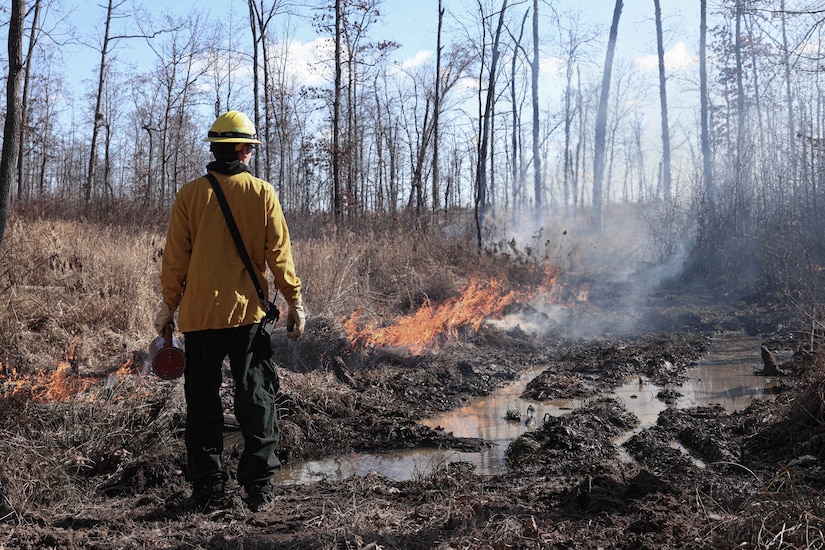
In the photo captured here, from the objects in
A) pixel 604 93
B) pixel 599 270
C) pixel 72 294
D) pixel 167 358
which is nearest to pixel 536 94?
pixel 604 93

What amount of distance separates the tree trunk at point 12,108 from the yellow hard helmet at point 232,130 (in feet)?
9.76

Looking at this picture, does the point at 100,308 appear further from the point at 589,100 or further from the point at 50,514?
the point at 589,100

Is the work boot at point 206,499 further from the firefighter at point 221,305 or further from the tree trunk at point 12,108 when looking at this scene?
the tree trunk at point 12,108

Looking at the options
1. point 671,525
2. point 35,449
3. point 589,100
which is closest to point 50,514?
point 35,449

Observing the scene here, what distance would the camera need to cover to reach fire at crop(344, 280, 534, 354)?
8.73m

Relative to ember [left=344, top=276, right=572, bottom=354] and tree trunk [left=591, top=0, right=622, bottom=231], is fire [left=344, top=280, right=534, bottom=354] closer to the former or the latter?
ember [left=344, top=276, right=572, bottom=354]

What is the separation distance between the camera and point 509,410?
6.68 meters

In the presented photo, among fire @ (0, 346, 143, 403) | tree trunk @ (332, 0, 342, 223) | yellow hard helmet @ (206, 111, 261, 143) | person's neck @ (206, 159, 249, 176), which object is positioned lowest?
fire @ (0, 346, 143, 403)

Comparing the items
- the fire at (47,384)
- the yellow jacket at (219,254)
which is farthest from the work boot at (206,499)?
the fire at (47,384)

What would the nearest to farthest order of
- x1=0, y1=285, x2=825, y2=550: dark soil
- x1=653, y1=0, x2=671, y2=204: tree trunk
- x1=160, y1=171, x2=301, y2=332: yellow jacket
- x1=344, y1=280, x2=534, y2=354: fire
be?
1. x1=0, y1=285, x2=825, y2=550: dark soil
2. x1=160, y1=171, x2=301, y2=332: yellow jacket
3. x1=344, y1=280, x2=534, y2=354: fire
4. x1=653, y1=0, x2=671, y2=204: tree trunk

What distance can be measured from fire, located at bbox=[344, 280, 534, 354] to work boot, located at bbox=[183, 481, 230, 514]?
15.4 ft

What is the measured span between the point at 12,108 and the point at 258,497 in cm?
443

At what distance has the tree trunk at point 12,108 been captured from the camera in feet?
18.4

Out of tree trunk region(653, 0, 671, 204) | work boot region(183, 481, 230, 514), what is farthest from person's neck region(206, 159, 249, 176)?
tree trunk region(653, 0, 671, 204)
